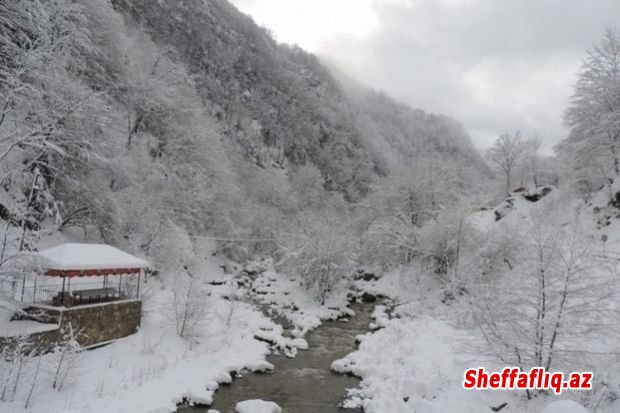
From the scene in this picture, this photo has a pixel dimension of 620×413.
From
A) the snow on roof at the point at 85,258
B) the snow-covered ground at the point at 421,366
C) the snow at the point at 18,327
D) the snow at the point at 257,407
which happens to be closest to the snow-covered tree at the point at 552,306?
the snow-covered ground at the point at 421,366

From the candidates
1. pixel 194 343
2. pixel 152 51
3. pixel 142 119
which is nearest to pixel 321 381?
pixel 194 343

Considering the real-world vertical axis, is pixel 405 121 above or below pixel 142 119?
above

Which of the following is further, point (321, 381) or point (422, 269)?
point (422, 269)

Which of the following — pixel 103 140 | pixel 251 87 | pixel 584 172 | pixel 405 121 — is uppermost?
pixel 405 121

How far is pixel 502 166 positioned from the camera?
48.4 meters

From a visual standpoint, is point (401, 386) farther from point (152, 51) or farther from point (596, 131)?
point (152, 51)

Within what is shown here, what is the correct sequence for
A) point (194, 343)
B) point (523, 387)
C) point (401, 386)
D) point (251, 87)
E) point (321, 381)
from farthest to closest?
point (251, 87) < point (194, 343) < point (321, 381) < point (401, 386) < point (523, 387)

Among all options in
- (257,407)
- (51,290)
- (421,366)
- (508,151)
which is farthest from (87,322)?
(508,151)

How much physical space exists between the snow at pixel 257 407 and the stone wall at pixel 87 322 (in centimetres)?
557

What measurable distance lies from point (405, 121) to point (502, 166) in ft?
276

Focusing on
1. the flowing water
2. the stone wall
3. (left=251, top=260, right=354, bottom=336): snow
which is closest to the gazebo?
the stone wall

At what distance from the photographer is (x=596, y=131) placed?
1044 inches

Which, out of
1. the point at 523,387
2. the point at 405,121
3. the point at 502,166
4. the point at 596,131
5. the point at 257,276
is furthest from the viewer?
the point at 405,121

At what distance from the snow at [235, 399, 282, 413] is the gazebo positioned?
24.1ft
